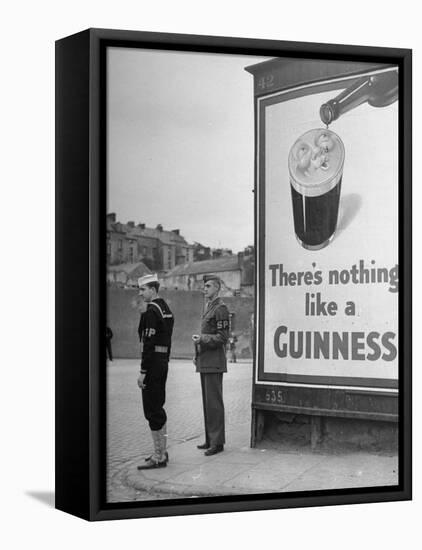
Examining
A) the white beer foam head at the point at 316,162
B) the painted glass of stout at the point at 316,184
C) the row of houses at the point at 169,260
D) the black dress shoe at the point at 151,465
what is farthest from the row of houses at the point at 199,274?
the black dress shoe at the point at 151,465

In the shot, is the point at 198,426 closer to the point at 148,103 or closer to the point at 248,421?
the point at 248,421

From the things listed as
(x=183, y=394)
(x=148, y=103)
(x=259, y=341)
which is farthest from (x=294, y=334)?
(x=148, y=103)

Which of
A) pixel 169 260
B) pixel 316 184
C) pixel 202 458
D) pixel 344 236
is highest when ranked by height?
pixel 316 184

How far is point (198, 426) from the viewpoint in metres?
10.6

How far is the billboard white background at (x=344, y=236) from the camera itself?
1096 cm

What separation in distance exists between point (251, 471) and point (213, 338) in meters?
0.93

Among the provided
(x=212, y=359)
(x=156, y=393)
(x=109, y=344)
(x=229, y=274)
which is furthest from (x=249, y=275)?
(x=109, y=344)

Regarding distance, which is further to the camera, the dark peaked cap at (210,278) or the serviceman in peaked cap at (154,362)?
the dark peaked cap at (210,278)

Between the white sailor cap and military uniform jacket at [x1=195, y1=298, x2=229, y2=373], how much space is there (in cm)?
45

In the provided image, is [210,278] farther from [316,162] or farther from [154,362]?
[316,162]

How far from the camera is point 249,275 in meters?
10.9

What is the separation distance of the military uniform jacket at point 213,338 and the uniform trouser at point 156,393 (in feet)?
0.93

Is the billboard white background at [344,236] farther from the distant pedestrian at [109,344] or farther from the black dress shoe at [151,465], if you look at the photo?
the distant pedestrian at [109,344]

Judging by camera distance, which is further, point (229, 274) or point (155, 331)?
point (229, 274)
